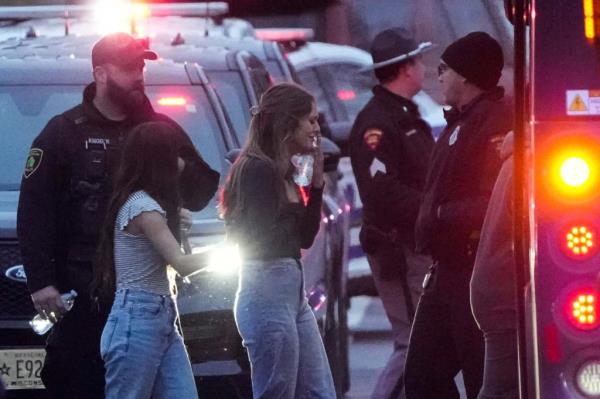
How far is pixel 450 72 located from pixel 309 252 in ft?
4.97

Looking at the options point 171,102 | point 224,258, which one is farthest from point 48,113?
point 224,258

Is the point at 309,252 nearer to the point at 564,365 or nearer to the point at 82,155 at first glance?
the point at 82,155

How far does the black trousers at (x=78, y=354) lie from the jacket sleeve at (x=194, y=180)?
59cm

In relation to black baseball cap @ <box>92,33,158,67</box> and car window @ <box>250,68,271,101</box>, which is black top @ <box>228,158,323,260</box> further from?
car window @ <box>250,68,271,101</box>

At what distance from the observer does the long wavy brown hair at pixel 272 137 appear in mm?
7152

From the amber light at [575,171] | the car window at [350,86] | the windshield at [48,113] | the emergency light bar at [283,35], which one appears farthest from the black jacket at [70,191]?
the car window at [350,86]

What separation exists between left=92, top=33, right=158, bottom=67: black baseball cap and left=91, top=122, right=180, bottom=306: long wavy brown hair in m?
0.61

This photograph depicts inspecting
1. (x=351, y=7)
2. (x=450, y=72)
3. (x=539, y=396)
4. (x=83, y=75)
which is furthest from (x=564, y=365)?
(x=351, y=7)

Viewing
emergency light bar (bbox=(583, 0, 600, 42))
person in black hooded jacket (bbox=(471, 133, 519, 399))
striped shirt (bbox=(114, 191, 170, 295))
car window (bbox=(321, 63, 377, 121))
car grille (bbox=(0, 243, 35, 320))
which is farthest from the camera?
car window (bbox=(321, 63, 377, 121))

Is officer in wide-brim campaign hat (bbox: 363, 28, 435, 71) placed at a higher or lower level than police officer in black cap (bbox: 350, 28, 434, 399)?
higher

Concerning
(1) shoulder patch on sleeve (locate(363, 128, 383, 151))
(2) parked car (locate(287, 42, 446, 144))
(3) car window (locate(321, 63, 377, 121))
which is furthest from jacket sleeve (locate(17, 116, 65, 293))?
(3) car window (locate(321, 63, 377, 121))

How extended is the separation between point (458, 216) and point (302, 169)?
0.63 meters

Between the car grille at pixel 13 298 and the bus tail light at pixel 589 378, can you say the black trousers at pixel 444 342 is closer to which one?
the car grille at pixel 13 298

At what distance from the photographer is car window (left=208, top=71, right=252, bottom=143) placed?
9234 millimetres
